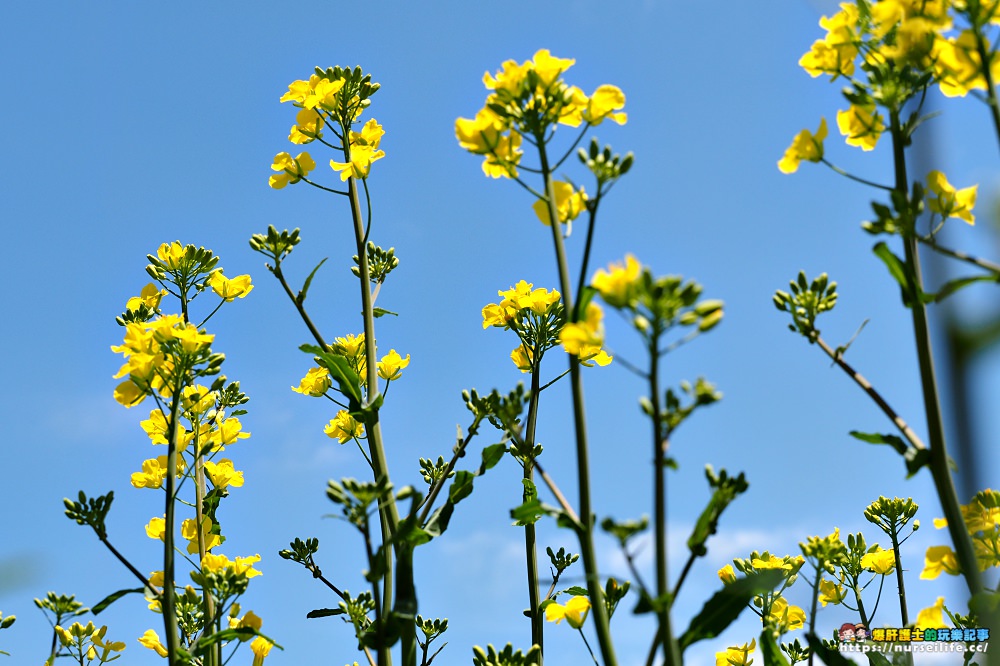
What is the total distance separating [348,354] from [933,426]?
2.84 meters

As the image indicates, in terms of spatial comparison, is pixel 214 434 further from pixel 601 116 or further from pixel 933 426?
pixel 933 426

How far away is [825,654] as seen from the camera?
2.66 m

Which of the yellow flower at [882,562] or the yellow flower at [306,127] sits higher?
the yellow flower at [306,127]

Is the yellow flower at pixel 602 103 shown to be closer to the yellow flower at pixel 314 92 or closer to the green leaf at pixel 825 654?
the yellow flower at pixel 314 92

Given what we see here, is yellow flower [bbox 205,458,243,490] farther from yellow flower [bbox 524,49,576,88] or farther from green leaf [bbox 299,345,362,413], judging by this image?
yellow flower [bbox 524,49,576,88]

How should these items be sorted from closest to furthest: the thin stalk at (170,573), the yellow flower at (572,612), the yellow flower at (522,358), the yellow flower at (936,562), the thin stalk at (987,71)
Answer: the thin stalk at (987,71)
the yellow flower at (936,562)
the thin stalk at (170,573)
the yellow flower at (572,612)
the yellow flower at (522,358)

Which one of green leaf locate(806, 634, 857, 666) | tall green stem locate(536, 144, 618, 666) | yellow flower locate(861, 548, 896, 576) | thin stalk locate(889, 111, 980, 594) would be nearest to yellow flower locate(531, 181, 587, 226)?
tall green stem locate(536, 144, 618, 666)

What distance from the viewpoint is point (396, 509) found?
3.22 m

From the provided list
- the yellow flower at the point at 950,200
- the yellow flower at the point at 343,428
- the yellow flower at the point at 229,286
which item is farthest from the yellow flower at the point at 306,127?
the yellow flower at the point at 950,200

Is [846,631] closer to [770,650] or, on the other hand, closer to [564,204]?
[770,650]

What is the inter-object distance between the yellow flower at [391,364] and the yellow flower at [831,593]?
7.94 feet

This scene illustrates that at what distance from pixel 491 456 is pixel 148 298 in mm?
2255

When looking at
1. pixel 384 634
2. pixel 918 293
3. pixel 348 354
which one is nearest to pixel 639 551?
pixel 384 634

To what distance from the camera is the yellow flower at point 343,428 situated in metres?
4.28
